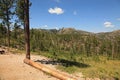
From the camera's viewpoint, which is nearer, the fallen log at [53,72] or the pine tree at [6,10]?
the fallen log at [53,72]

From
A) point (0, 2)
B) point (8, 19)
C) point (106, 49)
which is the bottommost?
point (106, 49)

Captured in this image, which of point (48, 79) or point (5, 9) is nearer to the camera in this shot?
point (48, 79)

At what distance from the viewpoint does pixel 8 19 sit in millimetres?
38281

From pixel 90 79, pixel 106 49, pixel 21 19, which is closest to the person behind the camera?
pixel 90 79

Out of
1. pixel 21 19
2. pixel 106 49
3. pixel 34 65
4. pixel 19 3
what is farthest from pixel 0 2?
pixel 106 49

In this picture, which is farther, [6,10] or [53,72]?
[6,10]

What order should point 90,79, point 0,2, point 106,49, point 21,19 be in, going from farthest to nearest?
point 106,49, point 21,19, point 0,2, point 90,79

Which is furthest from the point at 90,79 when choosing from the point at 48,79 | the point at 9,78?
the point at 9,78

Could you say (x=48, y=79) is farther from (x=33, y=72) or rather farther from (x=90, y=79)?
(x=90, y=79)

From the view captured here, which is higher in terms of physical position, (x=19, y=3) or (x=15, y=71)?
(x=19, y=3)

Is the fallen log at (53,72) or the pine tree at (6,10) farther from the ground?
the pine tree at (6,10)

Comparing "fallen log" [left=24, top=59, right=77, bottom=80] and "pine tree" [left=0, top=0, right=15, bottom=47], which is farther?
"pine tree" [left=0, top=0, right=15, bottom=47]

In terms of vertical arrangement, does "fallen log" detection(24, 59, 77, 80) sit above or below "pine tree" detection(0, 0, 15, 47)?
below

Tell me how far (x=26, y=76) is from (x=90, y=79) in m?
5.01
